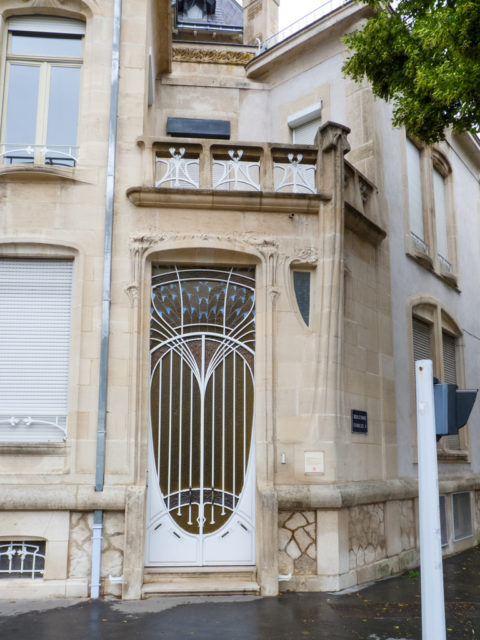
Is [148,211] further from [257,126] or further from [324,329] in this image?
[257,126]

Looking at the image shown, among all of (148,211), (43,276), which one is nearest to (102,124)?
(148,211)

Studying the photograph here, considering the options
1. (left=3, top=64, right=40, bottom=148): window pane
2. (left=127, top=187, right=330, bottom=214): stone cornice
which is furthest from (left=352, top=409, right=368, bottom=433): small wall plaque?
(left=3, top=64, right=40, bottom=148): window pane

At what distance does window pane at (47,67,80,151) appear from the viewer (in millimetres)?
9094

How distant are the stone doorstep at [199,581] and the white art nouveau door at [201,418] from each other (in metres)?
0.11

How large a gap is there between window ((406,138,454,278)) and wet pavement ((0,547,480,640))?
6.37 m

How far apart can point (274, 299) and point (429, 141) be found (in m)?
2.72

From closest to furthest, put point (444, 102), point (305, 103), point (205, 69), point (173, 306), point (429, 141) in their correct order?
point (444, 102) → point (429, 141) → point (173, 306) → point (305, 103) → point (205, 69)

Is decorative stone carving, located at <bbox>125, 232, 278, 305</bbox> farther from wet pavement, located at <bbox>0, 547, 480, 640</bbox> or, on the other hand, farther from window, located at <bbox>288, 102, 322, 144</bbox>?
window, located at <bbox>288, 102, 322, 144</bbox>

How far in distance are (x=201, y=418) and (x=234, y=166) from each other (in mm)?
3387

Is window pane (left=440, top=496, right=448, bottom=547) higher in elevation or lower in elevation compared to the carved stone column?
lower

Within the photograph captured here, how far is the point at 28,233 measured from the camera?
Result: 8.52 meters

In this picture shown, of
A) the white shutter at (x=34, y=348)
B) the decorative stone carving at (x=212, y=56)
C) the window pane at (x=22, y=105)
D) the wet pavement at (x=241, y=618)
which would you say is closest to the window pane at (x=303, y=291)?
the white shutter at (x=34, y=348)

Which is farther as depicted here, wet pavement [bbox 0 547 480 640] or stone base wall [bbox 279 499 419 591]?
stone base wall [bbox 279 499 419 591]

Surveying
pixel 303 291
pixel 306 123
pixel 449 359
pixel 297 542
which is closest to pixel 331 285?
pixel 303 291
